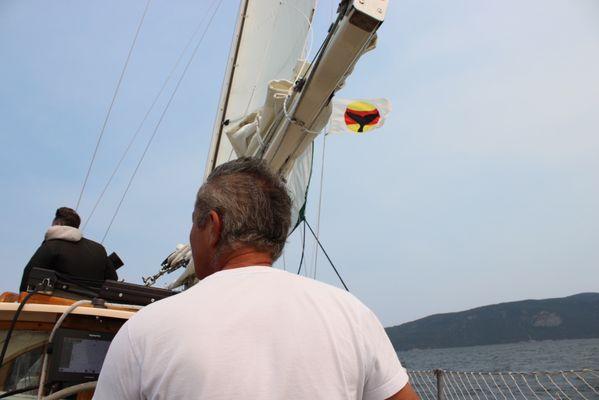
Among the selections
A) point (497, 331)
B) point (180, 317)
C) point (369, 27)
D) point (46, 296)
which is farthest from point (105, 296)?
point (497, 331)

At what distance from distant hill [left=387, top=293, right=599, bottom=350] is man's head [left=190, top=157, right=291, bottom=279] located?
15550 centimetres

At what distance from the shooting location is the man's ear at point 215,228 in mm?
1116

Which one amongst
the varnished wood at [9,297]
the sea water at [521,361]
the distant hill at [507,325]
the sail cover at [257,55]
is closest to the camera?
the varnished wood at [9,297]

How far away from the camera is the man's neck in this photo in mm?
1090

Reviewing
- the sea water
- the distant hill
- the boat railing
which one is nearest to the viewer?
the boat railing

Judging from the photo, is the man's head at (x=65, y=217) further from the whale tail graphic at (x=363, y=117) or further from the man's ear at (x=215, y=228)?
the whale tail graphic at (x=363, y=117)

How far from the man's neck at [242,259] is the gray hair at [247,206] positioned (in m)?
0.01

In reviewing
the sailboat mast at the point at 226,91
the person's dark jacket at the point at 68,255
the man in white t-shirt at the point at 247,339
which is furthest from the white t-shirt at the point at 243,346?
the sailboat mast at the point at 226,91

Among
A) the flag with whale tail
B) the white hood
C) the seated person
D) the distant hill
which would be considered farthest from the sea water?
the distant hill

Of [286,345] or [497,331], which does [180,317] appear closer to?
[286,345]

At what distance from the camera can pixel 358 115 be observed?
546 centimetres

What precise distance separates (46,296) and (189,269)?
4.79 meters

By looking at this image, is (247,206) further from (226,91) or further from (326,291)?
(226,91)

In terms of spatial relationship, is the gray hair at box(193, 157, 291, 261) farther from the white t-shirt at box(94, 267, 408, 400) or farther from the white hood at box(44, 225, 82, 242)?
the white hood at box(44, 225, 82, 242)
